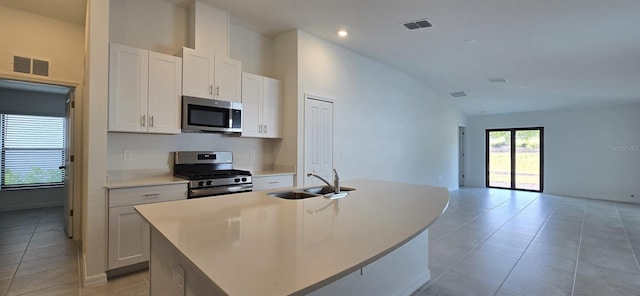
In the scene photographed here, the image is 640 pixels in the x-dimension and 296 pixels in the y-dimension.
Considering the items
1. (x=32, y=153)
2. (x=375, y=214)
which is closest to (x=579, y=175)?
(x=375, y=214)

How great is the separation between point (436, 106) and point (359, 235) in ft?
23.6

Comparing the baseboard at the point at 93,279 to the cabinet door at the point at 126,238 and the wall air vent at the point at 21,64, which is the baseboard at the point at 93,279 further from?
the wall air vent at the point at 21,64

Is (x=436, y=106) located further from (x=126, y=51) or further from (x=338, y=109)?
(x=126, y=51)

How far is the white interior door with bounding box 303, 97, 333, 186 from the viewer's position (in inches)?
169

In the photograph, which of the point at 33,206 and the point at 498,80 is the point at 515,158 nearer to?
the point at 498,80

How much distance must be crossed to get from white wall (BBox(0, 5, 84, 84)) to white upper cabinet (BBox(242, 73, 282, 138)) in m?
2.12

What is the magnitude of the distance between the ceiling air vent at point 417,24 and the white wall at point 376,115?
1.25 m

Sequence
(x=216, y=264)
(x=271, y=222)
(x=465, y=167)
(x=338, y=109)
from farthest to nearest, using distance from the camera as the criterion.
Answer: (x=465, y=167) < (x=338, y=109) < (x=271, y=222) < (x=216, y=264)

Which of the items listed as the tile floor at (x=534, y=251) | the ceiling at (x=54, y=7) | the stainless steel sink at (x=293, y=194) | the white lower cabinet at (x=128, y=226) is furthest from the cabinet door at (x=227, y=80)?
the tile floor at (x=534, y=251)

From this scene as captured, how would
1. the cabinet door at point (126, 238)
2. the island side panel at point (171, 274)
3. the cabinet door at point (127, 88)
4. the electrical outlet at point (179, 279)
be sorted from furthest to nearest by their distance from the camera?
the cabinet door at point (127, 88), the cabinet door at point (126, 238), the electrical outlet at point (179, 279), the island side panel at point (171, 274)

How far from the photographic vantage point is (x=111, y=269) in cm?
268

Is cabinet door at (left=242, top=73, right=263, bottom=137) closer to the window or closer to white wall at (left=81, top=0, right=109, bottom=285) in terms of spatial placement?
white wall at (left=81, top=0, right=109, bottom=285)

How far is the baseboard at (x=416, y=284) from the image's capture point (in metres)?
2.40

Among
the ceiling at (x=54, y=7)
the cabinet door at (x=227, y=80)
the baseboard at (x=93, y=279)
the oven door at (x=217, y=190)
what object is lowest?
the baseboard at (x=93, y=279)
